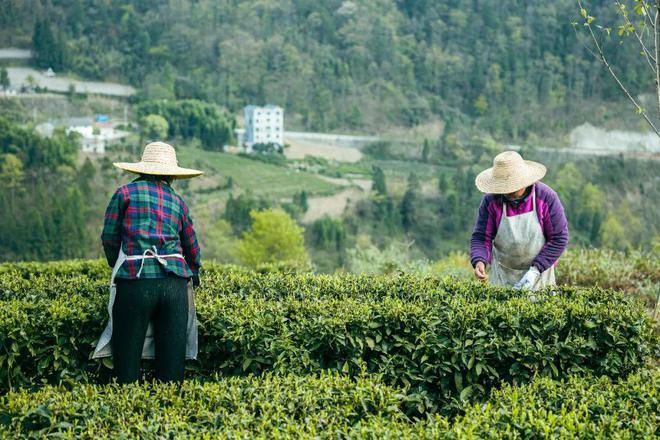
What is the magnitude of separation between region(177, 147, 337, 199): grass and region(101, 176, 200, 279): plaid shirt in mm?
25372

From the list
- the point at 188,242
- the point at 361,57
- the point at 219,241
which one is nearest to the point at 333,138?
Result: the point at 361,57

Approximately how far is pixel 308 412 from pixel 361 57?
117ft

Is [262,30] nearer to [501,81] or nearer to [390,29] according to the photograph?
[390,29]

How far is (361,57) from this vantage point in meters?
37.7

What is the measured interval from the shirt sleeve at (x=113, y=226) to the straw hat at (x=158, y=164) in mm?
197

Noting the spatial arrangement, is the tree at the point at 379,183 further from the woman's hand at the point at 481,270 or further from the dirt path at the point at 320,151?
the woman's hand at the point at 481,270

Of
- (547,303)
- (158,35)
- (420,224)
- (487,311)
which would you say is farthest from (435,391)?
(158,35)

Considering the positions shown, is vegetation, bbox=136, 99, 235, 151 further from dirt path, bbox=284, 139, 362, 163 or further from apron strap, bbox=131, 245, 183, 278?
apron strap, bbox=131, 245, 183, 278

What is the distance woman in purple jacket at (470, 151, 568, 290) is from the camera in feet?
15.8

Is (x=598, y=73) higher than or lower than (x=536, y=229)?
higher

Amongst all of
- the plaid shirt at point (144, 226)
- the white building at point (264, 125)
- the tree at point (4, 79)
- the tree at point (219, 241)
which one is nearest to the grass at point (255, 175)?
the white building at point (264, 125)

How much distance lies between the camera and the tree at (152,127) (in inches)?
1181

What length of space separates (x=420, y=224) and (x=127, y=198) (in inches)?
1098

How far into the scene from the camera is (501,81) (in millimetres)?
38531
